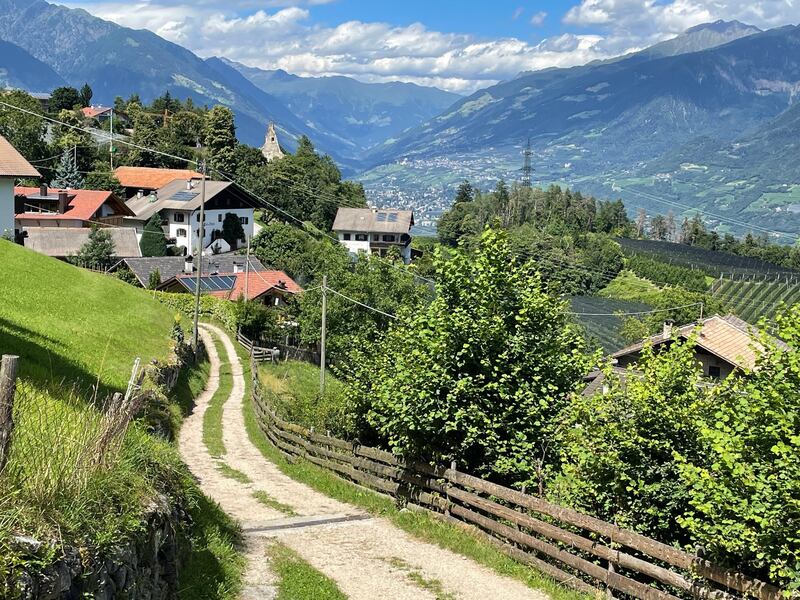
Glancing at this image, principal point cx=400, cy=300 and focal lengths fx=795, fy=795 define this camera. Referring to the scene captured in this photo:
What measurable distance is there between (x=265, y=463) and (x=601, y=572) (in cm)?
1465

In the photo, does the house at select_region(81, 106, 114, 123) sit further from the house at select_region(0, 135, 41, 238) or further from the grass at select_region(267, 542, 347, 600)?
the grass at select_region(267, 542, 347, 600)

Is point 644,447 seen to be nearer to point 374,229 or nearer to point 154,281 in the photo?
point 154,281

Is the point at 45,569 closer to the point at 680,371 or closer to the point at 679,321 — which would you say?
the point at 680,371

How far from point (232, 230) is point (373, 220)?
4517cm

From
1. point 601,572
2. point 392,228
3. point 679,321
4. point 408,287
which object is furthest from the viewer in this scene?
point 392,228

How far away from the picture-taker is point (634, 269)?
148000 millimetres

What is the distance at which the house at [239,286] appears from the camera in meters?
69.9

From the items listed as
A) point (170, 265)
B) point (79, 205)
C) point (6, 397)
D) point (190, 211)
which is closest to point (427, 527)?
point (6, 397)

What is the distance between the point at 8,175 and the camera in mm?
57844

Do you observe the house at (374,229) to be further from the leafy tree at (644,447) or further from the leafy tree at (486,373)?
the leafy tree at (644,447)

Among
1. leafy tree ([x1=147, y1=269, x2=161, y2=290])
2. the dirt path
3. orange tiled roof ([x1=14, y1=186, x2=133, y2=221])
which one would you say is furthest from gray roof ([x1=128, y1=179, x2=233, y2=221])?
the dirt path

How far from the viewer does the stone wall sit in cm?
635

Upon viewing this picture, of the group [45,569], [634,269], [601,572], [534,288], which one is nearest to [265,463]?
[534,288]

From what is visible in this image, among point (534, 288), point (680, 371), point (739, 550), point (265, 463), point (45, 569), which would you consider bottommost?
point (265, 463)
